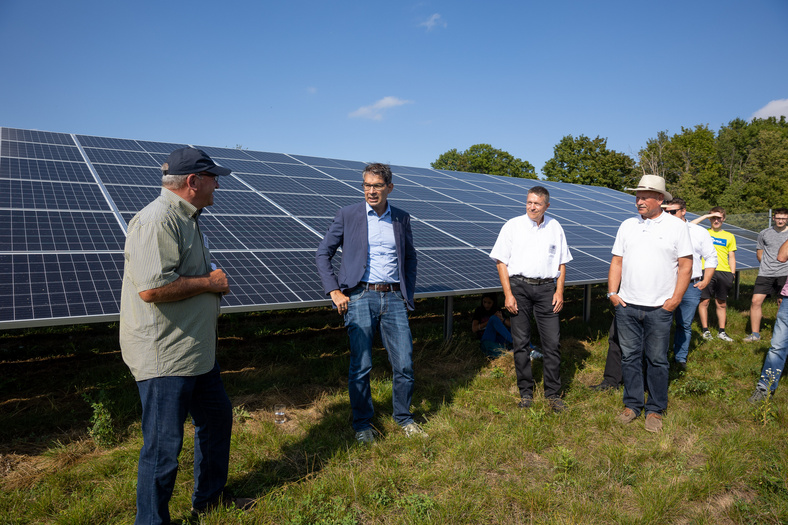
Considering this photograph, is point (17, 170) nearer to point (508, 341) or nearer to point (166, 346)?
point (166, 346)

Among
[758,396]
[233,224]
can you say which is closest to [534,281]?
[758,396]

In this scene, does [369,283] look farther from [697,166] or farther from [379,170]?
[697,166]

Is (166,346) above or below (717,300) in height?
above

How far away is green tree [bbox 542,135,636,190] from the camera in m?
49.9

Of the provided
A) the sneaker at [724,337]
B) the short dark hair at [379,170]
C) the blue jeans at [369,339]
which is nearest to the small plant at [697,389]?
the sneaker at [724,337]

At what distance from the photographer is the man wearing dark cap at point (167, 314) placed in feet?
8.70

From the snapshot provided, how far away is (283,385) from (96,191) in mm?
3816

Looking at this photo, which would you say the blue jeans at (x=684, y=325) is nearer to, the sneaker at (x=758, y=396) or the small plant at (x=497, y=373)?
the sneaker at (x=758, y=396)

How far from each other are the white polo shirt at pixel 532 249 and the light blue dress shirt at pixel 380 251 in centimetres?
150

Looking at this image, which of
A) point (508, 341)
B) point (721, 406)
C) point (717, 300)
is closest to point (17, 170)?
point (508, 341)

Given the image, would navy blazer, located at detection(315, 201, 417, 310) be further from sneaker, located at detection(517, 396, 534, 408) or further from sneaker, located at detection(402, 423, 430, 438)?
sneaker, located at detection(517, 396, 534, 408)

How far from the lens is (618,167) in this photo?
5041 cm

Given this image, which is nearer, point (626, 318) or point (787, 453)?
point (787, 453)

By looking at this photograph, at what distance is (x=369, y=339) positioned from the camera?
439 cm
